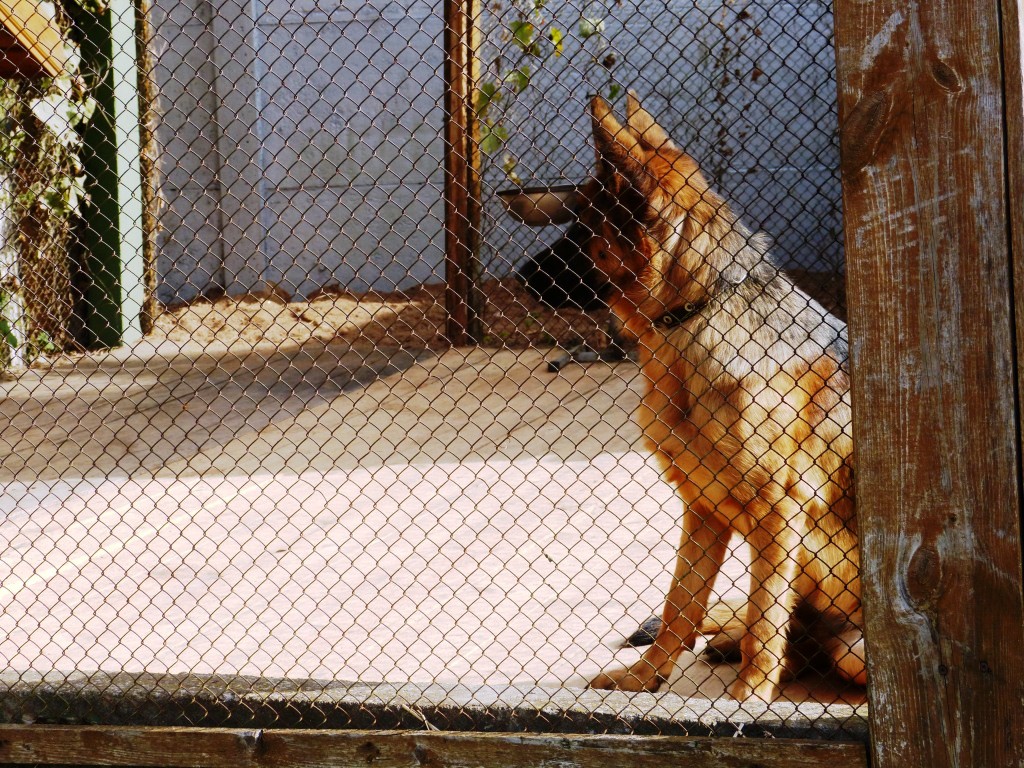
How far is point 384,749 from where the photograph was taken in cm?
207

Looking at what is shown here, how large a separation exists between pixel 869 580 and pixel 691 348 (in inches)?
41.0

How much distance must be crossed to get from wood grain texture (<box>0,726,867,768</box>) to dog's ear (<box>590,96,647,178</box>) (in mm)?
1483

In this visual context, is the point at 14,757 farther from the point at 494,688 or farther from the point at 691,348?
the point at 691,348

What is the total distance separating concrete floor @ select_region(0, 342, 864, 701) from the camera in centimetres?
306

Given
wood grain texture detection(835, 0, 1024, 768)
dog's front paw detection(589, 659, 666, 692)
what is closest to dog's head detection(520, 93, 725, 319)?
wood grain texture detection(835, 0, 1024, 768)

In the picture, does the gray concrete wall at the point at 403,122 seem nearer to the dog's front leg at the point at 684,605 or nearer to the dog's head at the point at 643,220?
the dog's head at the point at 643,220

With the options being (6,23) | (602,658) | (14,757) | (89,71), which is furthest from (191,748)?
(89,71)

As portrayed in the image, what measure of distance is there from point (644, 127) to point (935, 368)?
4.14 feet

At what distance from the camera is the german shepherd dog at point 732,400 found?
8.66 feet

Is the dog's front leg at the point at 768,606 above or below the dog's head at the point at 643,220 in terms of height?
below

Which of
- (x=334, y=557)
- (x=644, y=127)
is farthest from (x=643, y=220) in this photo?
(x=334, y=557)

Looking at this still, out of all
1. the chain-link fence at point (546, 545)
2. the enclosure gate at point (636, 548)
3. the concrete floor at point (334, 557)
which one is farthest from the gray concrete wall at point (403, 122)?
the enclosure gate at point (636, 548)

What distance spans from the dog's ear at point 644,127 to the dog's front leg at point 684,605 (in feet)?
3.50

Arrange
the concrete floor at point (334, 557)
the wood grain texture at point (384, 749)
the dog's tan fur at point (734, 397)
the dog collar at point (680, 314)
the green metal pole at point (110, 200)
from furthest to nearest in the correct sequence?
the green metal pole at point (110, 200), the concrete floor at point (334, 557), the dog collar at point (680, 314), the dog's tan fur at point (734, 397), the wood grain texture at point (384, 749)
